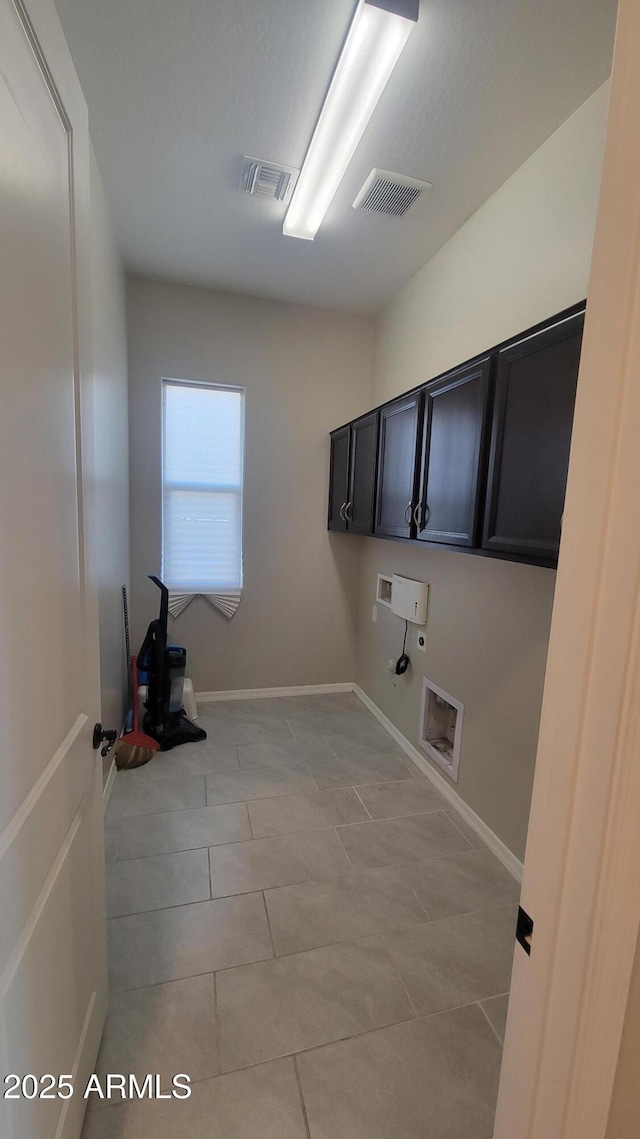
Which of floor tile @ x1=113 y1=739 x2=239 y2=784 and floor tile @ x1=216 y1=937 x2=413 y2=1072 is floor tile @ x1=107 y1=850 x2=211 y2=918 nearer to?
floor tile @ x1=216 y1=937 x2=413 y2=1072

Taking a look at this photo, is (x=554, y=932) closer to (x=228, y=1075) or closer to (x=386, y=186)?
(x=228, y=1075)

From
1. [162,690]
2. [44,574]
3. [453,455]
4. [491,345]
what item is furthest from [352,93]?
[162,690]

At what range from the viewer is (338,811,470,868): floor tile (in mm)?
2008

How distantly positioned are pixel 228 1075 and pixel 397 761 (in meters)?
Result: 1.81

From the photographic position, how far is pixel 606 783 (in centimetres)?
52

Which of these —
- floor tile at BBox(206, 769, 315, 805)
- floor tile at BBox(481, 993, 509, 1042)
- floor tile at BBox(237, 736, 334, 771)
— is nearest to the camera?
floor tile at BBox(481, 993, 509, 1042)

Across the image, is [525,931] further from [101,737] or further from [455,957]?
[455,957]

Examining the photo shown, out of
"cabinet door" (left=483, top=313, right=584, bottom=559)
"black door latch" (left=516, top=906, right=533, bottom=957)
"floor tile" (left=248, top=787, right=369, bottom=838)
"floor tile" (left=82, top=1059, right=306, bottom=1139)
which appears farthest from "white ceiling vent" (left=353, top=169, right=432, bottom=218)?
"floor tile" (left=82, top=1059, right=306, bottom=1139)

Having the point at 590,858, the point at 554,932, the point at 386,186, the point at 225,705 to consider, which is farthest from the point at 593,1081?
the point at 225,705

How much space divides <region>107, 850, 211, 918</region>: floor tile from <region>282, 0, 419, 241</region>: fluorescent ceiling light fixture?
312cm

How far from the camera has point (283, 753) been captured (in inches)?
113

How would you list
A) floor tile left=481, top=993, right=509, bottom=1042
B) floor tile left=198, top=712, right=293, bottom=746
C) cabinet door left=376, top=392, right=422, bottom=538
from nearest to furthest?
floor tile left=481, top=993, right=509, bottom=1042, cabinet door left=376, top=392, right=422, bottom=538, floor tile left=198, top=712, right=293, bottom=746

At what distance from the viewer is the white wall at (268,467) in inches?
125

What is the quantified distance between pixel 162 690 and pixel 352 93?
3.11 metres
